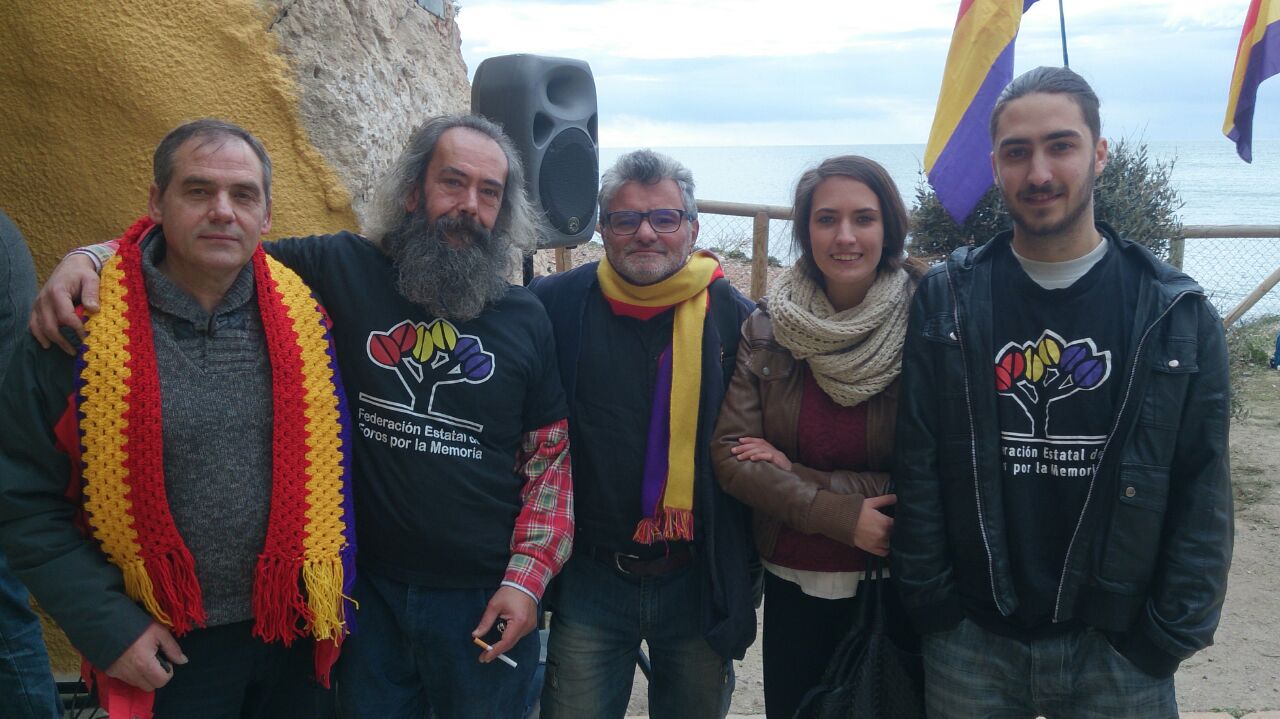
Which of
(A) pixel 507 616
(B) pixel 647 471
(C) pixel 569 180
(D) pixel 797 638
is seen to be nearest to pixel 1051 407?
(D) pixel 797 638

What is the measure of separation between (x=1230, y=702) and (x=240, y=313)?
3.91 meters

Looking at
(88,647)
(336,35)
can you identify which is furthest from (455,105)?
(88,647)

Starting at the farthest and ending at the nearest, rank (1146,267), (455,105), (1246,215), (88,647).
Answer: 1. (1246,215)
2. (455,105)
3. (1146,267)
4. (88,647)

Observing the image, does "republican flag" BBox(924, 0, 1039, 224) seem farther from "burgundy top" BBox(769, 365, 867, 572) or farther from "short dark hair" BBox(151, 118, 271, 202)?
"short dark hair" BBox(151, 118, 271, 202)

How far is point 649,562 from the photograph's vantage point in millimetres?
2273

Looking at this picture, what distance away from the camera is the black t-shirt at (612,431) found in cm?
226

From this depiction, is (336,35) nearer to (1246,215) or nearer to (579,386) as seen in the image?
(579,386)

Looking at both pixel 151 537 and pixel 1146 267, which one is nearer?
pixel 151 537

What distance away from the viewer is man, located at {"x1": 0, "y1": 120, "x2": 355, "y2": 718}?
1704mm

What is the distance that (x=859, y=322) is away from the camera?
2.08m

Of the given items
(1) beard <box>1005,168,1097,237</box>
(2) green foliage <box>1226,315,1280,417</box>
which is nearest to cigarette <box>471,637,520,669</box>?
(1) beard <box>1005,168,1097,237</box>

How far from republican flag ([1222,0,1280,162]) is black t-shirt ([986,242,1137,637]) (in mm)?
3370

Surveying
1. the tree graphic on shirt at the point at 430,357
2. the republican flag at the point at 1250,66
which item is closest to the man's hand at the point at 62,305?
the tree graphic on shirt at the point at 430,357

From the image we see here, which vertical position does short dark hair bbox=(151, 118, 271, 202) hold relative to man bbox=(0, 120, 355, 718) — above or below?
above
